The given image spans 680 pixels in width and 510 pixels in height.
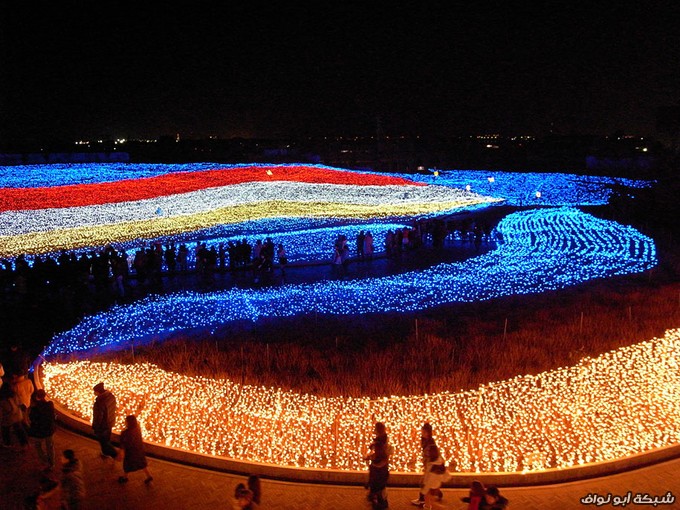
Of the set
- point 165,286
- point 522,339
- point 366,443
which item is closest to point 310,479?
point 366,443

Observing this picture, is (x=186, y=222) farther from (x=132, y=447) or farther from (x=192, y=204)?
(x=132, y=447)

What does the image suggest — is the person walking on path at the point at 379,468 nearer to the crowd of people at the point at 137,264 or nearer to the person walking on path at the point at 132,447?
the person walking on path at the point at 132,447

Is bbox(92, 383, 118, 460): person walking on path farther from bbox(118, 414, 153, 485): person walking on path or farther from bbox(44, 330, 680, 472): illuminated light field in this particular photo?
bbox(118, 414, 153, 485): person walking on path

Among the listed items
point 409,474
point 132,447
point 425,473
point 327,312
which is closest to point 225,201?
point 327,312

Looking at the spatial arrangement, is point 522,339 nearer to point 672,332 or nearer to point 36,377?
point 672,332

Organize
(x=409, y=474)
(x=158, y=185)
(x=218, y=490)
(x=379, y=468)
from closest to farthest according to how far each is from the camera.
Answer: (x=379, y=468)
(x=218, y=490)
(x=409, y=474)
(x=158, y=185)

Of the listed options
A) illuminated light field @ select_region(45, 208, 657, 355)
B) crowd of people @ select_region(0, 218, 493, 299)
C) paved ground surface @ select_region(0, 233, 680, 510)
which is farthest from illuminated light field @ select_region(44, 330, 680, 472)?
crowd of people @ select_region(0, 218, 493, 299)
